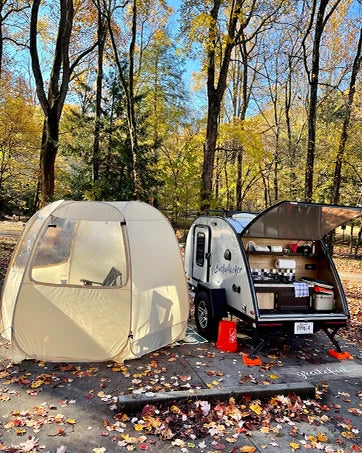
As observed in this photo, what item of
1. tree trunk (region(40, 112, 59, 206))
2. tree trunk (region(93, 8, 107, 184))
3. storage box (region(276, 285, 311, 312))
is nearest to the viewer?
storage box (region(276, 285, 311, 312))

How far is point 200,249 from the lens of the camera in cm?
694

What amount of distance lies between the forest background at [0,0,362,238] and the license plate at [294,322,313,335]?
7865 millimetres

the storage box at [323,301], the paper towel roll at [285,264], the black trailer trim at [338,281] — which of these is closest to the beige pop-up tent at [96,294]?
the paper towel roll at [285,264]

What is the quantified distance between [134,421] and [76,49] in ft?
59.8

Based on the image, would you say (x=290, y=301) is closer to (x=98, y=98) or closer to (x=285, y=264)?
(x=285, y=264)

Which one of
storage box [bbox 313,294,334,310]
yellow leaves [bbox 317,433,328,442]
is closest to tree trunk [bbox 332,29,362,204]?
storage box [bbox 313,294,334,310]

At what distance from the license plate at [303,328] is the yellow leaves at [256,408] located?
1.57m

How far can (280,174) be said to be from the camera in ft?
76.8

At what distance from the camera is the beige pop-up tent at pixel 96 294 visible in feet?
15.4

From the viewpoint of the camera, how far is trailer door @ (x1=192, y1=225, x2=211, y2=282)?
6602 millimetres

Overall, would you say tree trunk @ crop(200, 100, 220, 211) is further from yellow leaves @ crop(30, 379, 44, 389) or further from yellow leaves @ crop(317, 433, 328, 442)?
yellow leaves @ crop(317, 433, 328, 442)

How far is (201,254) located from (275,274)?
4.94 ft

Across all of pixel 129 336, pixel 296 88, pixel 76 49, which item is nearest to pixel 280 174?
pixel 296 88

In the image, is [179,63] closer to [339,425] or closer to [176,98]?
[176,98]
